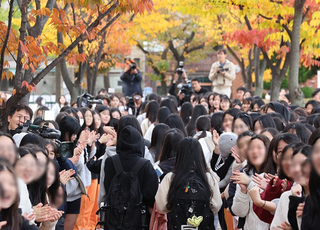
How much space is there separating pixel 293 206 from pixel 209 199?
1104 millimetres

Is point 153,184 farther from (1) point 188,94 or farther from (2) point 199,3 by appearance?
(1) point 188,94

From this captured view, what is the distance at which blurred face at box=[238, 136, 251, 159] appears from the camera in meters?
4.34

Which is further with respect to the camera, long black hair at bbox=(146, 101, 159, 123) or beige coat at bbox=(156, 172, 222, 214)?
long black hair at bbox=(146, 101, 159, 123)

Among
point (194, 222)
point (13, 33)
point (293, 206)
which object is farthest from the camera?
point (13, 33)

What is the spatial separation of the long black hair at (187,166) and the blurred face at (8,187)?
179 cm

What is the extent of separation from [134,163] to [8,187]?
2.07 metres

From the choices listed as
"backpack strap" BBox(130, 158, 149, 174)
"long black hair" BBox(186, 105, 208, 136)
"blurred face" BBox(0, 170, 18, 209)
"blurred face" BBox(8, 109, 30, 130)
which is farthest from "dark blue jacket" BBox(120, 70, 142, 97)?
"blurred face" BBox(0, 170, 18, 209)

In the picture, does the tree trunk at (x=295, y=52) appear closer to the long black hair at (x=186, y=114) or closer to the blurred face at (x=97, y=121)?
the long black hair at (x=186, y=114)

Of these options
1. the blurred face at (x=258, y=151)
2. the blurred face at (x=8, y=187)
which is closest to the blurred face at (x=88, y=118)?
the blurred face at (x=258, y=151)

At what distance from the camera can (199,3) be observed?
33.2ft

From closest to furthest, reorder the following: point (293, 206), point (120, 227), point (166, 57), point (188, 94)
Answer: point (293, 206) → point (120, 227) → point (188, 94) → point (166, 57)

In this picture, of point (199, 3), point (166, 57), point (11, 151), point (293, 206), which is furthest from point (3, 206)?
point (166, 57)

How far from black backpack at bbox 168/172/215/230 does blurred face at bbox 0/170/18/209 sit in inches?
71.0

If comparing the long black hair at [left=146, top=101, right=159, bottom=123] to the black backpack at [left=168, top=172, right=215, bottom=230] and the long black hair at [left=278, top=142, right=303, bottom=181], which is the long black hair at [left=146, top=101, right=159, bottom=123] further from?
the long black hair at [left=278, top=142, right=303, bottom=181]
